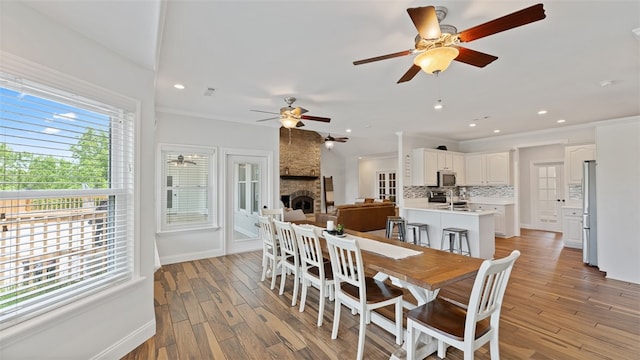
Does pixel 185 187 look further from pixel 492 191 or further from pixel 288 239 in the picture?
pixel 492 191

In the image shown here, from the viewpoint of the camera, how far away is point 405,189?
6.75 metres

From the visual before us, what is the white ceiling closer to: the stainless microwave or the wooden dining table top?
the wooden dining table top

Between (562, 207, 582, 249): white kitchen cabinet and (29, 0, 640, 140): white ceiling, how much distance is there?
202 cm

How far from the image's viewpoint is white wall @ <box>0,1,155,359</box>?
1536mm

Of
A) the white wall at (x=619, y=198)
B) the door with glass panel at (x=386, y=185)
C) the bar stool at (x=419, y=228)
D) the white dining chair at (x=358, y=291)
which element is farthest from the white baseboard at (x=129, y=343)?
the door with glass panel at (x=386, y=185)

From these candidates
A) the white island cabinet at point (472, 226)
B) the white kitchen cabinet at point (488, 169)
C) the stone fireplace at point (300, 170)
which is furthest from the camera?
the stone fireplace at point (300, 170)

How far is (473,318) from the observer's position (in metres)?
1.57

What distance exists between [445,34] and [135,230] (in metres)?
2.81

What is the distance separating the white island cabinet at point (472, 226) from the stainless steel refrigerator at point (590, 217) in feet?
4.40

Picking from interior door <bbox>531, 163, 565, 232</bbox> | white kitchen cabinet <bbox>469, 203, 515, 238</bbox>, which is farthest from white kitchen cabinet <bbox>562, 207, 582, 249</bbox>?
interior door <bbox>531, 163, 565, 232</bbox>

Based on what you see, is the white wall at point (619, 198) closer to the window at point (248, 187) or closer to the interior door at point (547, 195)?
the interior door at point (547, 195)

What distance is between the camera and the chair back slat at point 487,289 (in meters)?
1.51

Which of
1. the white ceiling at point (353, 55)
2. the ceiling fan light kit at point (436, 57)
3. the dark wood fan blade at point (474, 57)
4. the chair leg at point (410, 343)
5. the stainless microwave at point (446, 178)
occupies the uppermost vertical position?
the white ceiling at point (353, 55)

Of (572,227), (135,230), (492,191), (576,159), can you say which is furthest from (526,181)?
(135,230)
